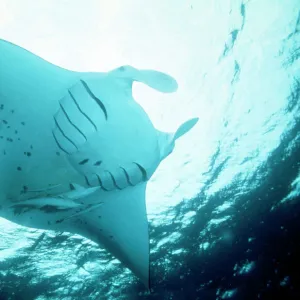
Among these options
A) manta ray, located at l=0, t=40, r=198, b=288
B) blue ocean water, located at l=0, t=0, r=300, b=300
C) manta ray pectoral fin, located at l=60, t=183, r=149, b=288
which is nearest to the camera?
manta ray, located at l=0, t=40, r=198, b=288

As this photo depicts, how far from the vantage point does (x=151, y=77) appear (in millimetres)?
2547

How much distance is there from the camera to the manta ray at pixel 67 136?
92.0 inches

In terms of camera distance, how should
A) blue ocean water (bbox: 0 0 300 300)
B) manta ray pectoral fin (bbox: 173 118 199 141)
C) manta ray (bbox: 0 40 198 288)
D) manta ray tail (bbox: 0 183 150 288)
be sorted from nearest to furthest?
1. manta ray (bbox: 0 40 198 288)
2. manta ray pectoral fin (bbox: 173 118 199 141)
3. manta ray tail (bbox: 0 183 150 288)
4. blue ocean water (bbox: 0 0 300 300)

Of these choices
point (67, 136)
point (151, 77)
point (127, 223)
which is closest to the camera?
point (67, 136)

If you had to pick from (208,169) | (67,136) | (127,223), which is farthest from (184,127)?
(208,169)

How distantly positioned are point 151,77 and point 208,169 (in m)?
4.38

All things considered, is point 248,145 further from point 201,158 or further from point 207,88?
point 207,88

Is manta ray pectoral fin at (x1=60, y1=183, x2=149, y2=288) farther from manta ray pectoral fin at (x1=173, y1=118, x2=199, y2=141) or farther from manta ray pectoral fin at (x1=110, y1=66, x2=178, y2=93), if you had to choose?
manta ray pectoral fin at (x1=110, y1=66, x2=178, y2=93)

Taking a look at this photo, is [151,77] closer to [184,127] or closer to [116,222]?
[184,127]

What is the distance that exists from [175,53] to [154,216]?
4026 millimetres

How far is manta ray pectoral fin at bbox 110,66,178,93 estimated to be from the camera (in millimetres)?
2432

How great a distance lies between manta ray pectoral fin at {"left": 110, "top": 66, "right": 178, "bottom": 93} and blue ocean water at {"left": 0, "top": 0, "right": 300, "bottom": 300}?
6.32 feet

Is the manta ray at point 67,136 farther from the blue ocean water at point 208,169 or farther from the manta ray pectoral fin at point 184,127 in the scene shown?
the blue ocean water at point 208,169

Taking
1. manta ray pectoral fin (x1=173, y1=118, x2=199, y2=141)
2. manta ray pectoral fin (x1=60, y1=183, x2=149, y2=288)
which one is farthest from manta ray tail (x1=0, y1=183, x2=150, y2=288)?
manta ray pectoral fin (x1=173, y1=118, x2=199, y2=141)
